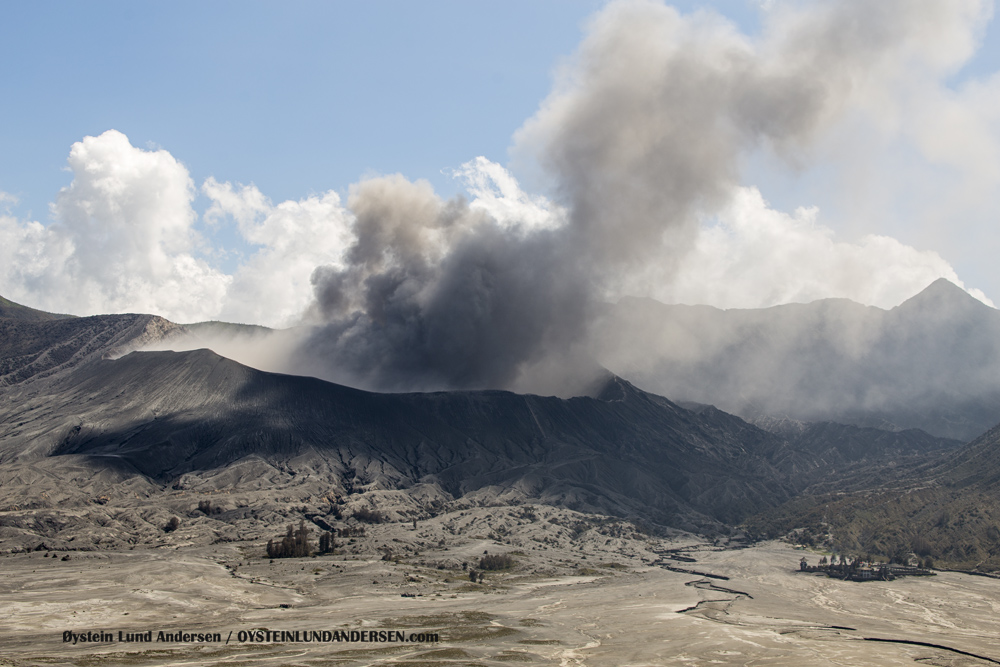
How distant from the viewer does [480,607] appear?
111 meters

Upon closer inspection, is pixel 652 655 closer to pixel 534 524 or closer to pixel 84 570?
pixel 84 570

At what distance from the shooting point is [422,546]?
16200 cm

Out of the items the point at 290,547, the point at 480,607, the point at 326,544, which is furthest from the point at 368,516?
the point at 480,607

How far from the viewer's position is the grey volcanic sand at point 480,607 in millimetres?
83438

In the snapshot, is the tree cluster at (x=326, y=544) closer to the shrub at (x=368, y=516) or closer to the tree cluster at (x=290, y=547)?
the tree cluster at (x=290, y=547)

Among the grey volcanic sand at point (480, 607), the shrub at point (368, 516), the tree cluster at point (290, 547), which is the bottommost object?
the grey volcanic sand at point (480, 607)

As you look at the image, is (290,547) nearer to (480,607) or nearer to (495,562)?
(495,562)

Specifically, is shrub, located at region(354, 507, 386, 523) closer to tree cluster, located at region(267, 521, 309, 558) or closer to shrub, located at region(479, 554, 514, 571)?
tree cluster, located at region(267, 521, 309, 558)

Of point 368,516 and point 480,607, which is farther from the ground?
point 368,516

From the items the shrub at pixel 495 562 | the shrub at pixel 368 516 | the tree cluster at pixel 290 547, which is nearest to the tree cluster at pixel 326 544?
the tree cluster at pixel 290 547

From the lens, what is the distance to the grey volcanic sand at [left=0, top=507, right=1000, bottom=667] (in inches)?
3285

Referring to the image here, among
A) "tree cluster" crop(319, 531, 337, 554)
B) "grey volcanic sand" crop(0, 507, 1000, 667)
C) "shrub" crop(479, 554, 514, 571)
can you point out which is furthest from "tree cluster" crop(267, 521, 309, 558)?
"shrub" crop(479, 554, 514, 571)

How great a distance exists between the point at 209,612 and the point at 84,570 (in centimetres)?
3230

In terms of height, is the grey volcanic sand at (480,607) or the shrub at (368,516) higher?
the shrub at (368,516)
